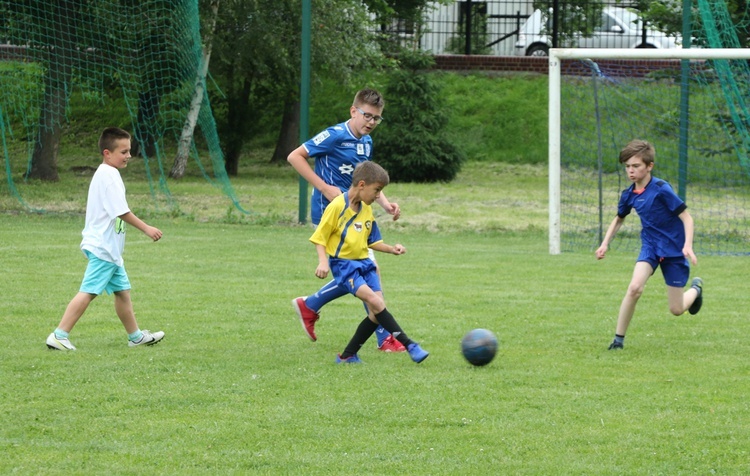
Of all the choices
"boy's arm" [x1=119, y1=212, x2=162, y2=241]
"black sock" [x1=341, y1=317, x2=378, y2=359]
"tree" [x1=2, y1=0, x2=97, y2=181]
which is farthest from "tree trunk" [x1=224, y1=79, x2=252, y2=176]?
"black sock" [x1=341, y1=317, x2=378, y2=359]

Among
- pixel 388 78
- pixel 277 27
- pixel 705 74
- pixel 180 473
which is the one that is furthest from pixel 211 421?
pixel 388 78

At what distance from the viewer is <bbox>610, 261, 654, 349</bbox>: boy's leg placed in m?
7.28

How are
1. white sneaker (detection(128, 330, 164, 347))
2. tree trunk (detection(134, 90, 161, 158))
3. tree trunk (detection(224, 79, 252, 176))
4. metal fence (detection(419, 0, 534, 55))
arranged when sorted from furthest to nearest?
metal fence (detection(419, 0, 534, 55)), tree trunk (detection(224, 79, 252, 176)), tree trunk (detection(134, 90, 161, 158)), white sneaker (detection(128, 330, 164, 347))

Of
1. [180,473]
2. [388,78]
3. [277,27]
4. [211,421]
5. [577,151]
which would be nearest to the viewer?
[180,473]

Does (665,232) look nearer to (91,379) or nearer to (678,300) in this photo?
(678,300)

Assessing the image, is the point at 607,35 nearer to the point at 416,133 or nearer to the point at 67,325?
the point at 416,133

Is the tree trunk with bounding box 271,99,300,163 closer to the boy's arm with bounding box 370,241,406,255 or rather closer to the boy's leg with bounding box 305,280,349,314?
the boy's leg with bounding box 305,280,349,314

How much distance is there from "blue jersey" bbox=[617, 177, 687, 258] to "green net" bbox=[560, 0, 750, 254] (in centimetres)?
586

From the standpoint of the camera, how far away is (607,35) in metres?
29.6

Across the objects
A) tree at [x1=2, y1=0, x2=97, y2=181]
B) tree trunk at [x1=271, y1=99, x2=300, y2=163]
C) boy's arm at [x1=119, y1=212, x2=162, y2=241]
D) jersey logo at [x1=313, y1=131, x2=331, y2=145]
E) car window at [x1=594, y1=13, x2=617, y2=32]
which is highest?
car window at [x1=594, y1=13, x2=617, y2=32]

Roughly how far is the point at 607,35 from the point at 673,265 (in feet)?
76.4

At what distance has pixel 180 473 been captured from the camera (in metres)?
4.49

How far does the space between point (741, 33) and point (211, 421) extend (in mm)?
12314

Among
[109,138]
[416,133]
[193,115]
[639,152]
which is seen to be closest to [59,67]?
[193,115]
